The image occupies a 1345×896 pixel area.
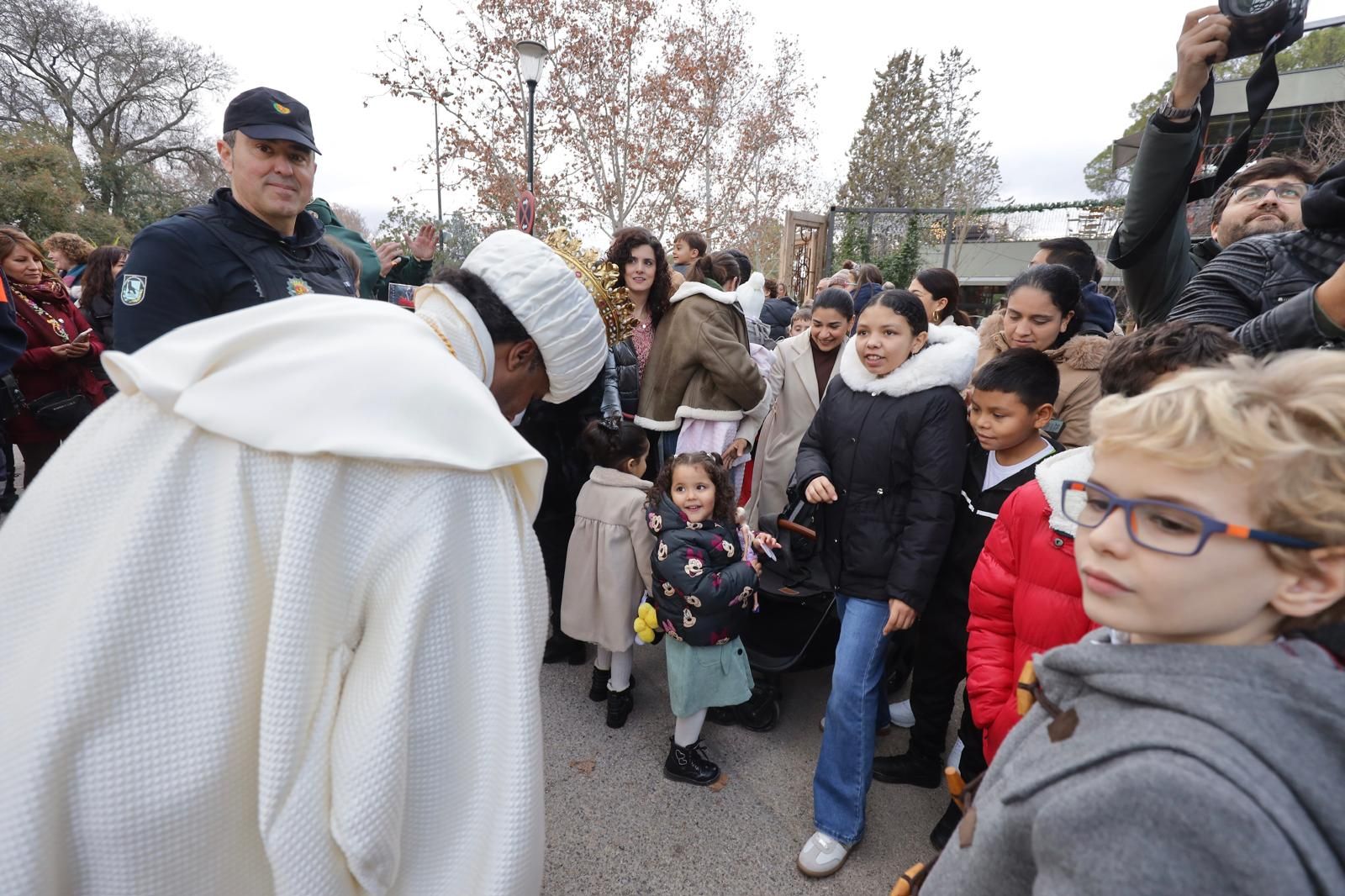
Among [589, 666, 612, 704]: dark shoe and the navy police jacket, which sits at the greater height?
the navy police jacket

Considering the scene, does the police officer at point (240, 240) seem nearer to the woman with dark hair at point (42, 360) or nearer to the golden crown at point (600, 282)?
the golden crown at point (600, 282)

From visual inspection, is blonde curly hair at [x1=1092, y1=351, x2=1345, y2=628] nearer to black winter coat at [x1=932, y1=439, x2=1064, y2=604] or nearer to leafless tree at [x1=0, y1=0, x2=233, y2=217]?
black winter coat at [x1=932, y1=439, x2=1064, y2=604]

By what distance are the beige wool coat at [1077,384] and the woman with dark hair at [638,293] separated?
208 centimetres

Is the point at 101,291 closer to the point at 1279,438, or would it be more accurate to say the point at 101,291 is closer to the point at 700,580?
the point at 700,580

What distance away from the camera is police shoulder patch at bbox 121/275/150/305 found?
2045mm

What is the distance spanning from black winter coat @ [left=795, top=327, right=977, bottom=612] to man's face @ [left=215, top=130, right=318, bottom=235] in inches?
87.9

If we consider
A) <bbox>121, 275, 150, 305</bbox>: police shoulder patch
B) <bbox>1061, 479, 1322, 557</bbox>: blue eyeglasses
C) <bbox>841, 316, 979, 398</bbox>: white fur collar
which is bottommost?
<bbox>1061, 479, 1322, 557</bbox>: blue eyeglasses

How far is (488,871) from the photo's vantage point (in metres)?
0.94

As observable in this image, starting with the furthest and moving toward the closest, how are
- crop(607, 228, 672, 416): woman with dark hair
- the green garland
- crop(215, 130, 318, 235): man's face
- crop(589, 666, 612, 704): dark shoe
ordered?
the green garland, crop(607, 228, 672, 416): woman with dark hair, crop(589, 666, 612, 704): dark shoe, crop(215, 130, 318, 235): man's face

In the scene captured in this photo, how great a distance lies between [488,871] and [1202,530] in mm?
1099

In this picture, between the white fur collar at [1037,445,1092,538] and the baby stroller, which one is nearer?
the white fur collar at [1037,445,1092,538]

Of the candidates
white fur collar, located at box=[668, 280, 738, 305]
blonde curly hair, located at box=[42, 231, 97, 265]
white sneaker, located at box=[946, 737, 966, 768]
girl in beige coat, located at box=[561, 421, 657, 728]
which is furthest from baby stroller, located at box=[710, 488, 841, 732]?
blonde curly hair, located at box=[42, 231, 97, 265]

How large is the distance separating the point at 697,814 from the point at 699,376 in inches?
85.9

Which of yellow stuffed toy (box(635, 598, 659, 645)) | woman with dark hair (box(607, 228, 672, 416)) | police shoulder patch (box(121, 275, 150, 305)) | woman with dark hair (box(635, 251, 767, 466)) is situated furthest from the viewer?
woman with dark hair (box(607, 228, 672, 416))
